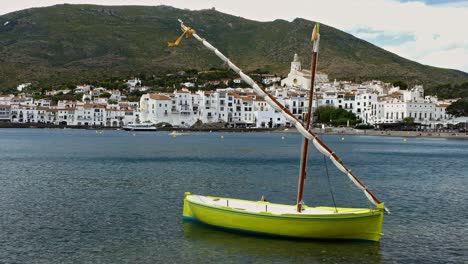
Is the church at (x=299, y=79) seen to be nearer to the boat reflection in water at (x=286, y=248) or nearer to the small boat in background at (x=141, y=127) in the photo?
the small boat in background at (x=141, y=127)

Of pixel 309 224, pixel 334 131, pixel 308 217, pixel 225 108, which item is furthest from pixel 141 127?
pixel 308 217

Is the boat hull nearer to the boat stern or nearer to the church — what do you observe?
the boat stern

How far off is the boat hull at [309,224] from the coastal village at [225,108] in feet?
374

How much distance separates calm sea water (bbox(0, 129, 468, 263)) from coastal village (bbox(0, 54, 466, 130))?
90179 mm

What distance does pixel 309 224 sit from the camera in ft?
65.7

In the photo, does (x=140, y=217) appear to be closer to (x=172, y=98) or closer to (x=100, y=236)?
(x=100, y=236)

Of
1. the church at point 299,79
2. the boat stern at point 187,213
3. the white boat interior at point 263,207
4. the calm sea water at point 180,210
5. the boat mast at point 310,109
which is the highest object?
the church at point 299,79

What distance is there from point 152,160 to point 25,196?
25774 millimetres

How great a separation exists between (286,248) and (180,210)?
27.0 feet

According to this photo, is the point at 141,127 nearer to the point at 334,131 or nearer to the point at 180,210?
the point at 334,131

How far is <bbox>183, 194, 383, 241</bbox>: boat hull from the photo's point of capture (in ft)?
65.1

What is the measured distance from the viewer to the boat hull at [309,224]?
1983cm

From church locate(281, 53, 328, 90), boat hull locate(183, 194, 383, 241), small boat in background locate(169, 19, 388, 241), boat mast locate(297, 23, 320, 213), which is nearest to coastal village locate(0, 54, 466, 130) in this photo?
church locate(281, 53, 328, 90)

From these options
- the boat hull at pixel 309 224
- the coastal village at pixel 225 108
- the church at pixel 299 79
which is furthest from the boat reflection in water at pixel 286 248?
the church at pixel 299 79
